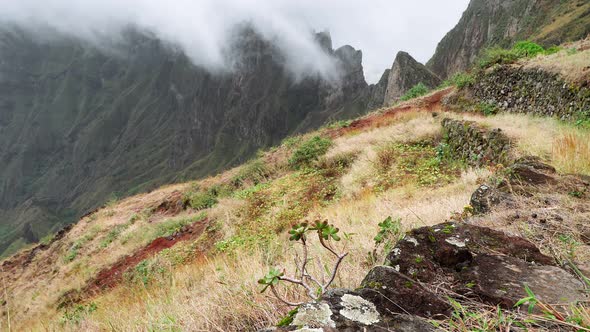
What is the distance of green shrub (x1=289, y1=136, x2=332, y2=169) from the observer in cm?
1251

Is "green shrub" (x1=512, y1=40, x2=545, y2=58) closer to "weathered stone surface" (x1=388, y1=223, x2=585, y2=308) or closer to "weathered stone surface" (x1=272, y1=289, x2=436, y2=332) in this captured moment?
"weathered stone surface" (x1=388, y1=223, x2=585, y2=308)

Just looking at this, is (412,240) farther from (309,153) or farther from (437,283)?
(309,153)

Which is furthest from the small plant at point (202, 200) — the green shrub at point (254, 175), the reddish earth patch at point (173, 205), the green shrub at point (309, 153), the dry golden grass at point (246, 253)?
the green shrub at point (309, 153)

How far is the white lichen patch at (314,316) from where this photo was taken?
114 cm

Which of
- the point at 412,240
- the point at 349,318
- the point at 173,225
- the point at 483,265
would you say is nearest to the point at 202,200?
the point at 173,225

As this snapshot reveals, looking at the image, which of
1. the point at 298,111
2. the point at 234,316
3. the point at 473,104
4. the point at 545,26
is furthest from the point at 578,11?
the point at 298,111

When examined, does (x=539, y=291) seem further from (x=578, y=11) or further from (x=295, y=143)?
(x=578, y=11)

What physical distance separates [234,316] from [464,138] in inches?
313

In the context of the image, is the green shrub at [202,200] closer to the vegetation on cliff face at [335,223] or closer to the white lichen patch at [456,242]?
the vegetation on cliff face at [335,223]

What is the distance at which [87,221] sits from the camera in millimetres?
20094

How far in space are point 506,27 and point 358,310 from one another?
386 feet

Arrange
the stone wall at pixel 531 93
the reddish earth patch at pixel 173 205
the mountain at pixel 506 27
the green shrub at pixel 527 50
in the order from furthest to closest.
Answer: the mountain at pixel 506 27, the reddish earth patch at pixel 173 205, the green shrub at pixel 527 50, the stone wall at pixel 531 93

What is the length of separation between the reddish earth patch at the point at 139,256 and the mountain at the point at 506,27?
5328cm

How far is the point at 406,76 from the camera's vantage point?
66.9 m
